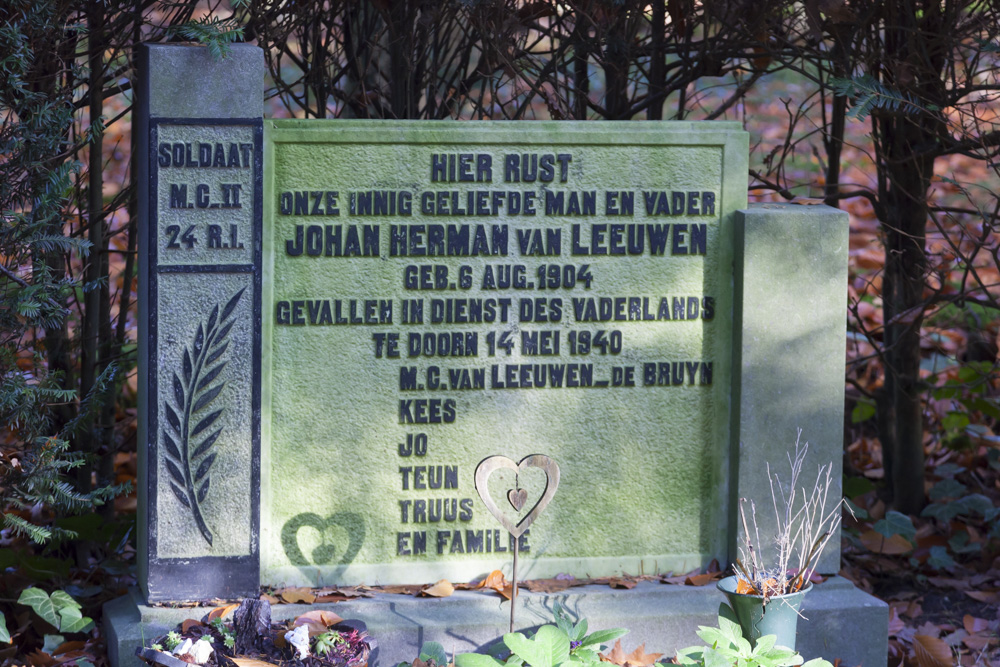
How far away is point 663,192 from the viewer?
13.0 feet

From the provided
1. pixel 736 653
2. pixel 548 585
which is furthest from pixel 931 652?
pixel 548 585

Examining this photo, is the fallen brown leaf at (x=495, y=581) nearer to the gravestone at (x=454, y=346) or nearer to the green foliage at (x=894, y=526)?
the gravestone at (x=454, y=346)

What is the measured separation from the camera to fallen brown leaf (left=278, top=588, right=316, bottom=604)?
12.2 feet

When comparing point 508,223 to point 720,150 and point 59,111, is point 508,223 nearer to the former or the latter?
point 720,150

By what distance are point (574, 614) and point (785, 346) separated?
1.29 m

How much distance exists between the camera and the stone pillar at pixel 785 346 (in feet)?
13.0

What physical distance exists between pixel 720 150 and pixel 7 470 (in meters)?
2.88

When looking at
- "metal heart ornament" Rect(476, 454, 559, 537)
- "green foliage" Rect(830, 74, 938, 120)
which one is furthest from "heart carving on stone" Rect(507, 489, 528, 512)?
"green foliage" Rect(830, 74, 938, 120)

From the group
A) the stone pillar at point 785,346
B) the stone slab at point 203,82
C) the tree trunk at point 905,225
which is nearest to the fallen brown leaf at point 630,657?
the stone pillar at point 785,346

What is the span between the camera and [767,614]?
331cm

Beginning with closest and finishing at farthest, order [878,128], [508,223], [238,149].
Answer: [238,149]
[508,223]
[878,128]

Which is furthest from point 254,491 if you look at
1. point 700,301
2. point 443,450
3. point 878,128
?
point 878,128

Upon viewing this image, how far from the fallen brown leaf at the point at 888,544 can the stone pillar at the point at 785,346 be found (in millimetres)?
938

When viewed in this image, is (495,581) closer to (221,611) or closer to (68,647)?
(221,611)
